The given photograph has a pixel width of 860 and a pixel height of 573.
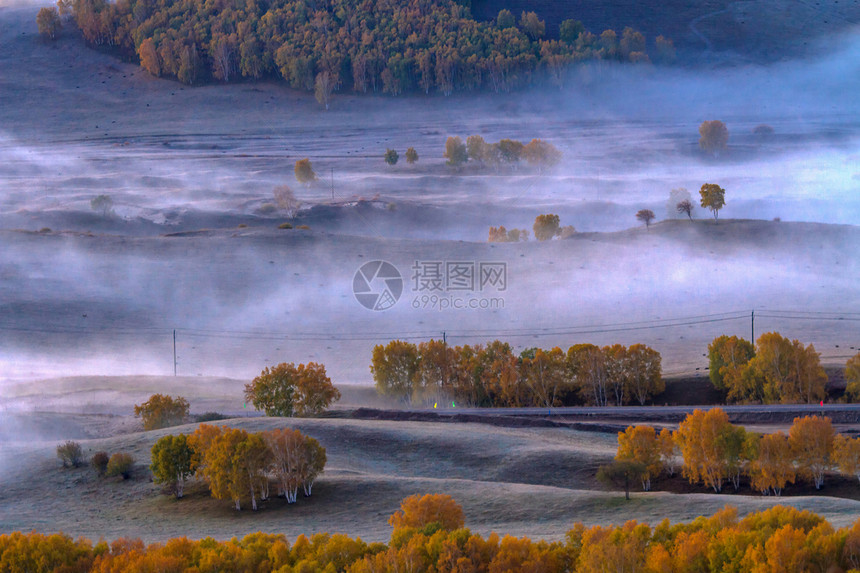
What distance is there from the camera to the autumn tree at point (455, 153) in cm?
10712

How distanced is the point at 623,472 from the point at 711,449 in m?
3.54

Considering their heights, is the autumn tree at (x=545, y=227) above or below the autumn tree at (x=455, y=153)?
below

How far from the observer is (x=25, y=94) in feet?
442

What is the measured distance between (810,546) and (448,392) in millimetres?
27803

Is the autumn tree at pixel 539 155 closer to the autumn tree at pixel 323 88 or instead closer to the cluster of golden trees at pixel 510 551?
the autumn tree at pixel 323 88

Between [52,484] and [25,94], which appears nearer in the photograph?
[52,484]

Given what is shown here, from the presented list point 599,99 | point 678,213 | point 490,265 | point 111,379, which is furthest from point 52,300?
point 599,99

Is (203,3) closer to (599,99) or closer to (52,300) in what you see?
(599,99)

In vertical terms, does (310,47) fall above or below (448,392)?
above

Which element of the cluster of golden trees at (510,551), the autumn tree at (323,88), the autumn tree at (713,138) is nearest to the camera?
the cluster of golden trees at (510,551)

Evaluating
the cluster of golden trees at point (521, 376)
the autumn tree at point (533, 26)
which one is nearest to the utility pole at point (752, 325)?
the cluster of golden trees at point (521, 376)

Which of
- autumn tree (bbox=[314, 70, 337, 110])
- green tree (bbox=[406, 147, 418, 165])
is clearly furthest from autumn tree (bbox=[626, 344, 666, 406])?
autumn tree (bbox=[314, 70, 337, 110])

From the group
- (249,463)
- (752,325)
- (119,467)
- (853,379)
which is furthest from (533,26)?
(249,463)

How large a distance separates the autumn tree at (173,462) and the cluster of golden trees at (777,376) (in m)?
24.8
